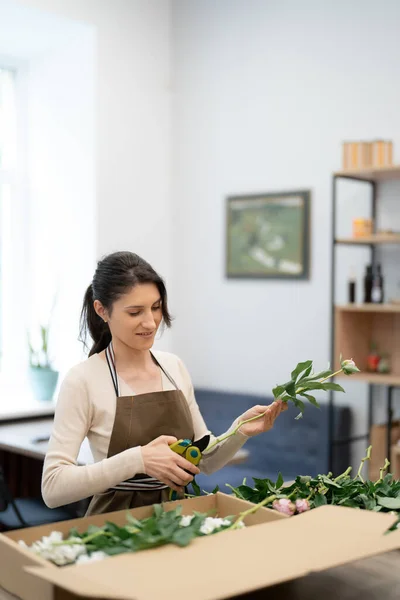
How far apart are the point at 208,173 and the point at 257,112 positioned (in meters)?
0.54

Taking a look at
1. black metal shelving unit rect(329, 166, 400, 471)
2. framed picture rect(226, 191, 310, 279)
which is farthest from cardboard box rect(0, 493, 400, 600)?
framed picture rect(226, 191, 310, 279)

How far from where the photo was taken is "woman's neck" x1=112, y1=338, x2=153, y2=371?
6.48 ft

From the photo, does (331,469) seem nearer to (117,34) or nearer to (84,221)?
(84,221)

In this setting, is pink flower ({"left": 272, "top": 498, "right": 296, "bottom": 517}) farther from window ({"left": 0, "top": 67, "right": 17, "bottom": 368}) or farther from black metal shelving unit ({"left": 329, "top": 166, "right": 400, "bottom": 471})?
window ({"left": 0, "top": 67, "right": 17, "bottom": 368})

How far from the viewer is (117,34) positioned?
4.92 m

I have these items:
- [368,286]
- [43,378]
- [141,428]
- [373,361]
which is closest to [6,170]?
[43,378]

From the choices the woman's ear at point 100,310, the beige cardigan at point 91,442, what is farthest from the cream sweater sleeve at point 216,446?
the woman's ear at point 100,310

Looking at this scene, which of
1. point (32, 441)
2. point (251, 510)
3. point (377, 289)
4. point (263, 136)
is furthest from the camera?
point (263, 136)

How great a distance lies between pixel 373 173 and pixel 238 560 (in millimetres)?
3081

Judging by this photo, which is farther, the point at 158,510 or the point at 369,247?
the point at 369,247

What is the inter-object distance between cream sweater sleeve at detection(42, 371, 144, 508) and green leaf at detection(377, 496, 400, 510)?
51 cm

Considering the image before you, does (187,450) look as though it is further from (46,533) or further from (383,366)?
(383,366)

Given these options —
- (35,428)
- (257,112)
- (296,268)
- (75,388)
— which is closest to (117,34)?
(257,112)

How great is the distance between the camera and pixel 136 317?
1.91 m
